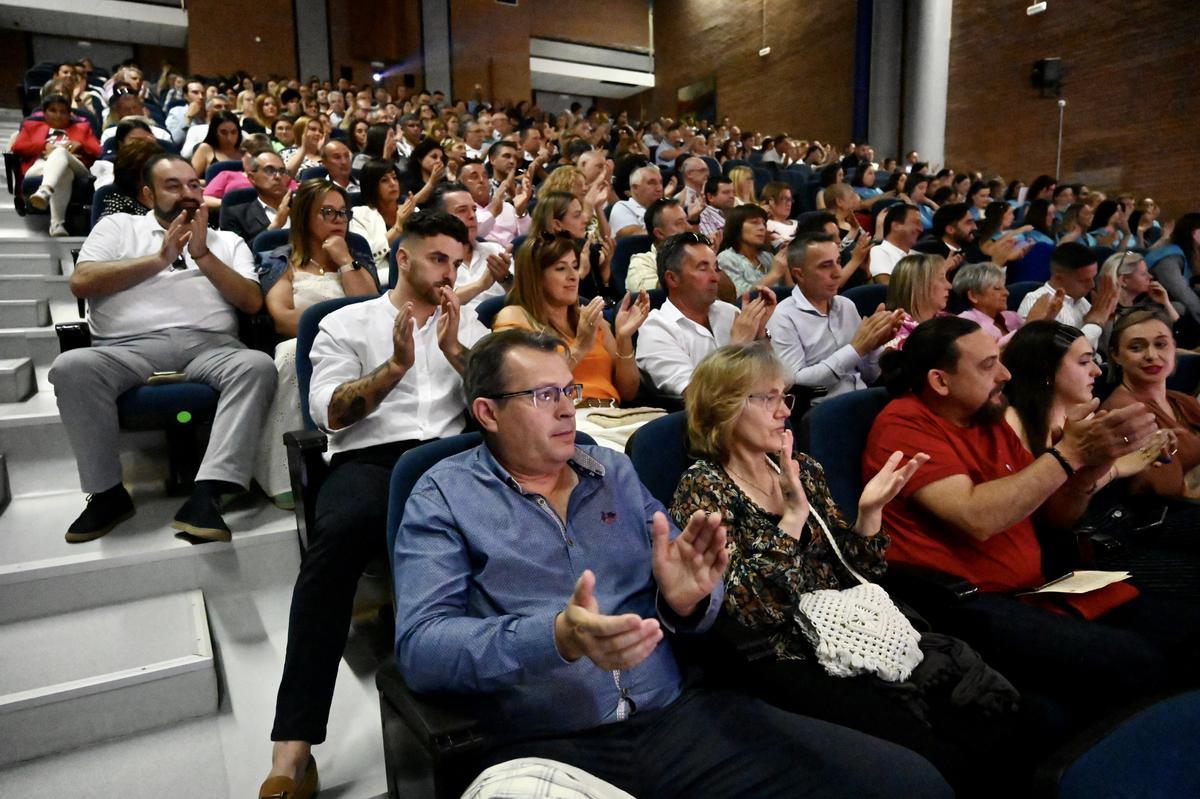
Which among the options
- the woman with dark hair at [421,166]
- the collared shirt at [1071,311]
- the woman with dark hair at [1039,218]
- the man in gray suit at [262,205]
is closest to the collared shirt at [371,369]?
the man in gray suit at [262,205]

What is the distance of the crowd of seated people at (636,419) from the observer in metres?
1.17

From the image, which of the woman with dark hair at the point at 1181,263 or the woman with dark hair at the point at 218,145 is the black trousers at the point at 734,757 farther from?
the woman with dark hair at the point at 218,145

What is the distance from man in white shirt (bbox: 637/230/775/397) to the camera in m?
2.50

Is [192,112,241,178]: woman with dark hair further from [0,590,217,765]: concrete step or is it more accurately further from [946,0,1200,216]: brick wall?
[946,0,1200,216]: brick wall

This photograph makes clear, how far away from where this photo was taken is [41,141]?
4.73 meters

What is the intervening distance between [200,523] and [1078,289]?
3385 millimetres

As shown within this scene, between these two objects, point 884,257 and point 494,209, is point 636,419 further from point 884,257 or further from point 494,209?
point 884,257

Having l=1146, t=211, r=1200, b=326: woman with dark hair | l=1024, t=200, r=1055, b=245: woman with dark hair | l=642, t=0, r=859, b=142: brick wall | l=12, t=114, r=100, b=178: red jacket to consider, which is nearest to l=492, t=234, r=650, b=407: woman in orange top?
l=1146, t=211, r=1200, b=326: woman with dark hair

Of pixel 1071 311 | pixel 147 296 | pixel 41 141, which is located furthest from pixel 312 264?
pixel 41 141

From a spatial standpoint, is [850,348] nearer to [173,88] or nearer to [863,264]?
[863,264]

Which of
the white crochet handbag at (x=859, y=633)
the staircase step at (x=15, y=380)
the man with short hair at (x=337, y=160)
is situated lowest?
the white crochet handbag at (x=859, y=633)

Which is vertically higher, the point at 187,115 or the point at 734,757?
the point at 187,115

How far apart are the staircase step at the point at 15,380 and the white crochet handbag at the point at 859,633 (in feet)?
7.91

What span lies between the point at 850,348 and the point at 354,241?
171 cm
